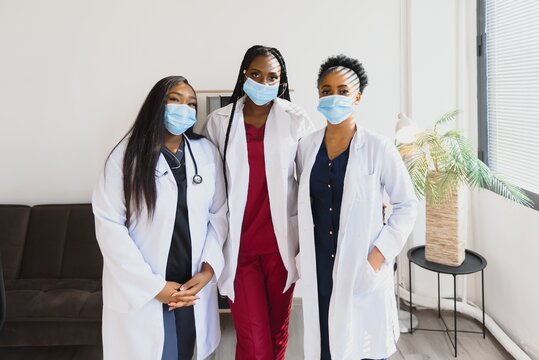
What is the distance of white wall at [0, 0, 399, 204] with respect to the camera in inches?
112

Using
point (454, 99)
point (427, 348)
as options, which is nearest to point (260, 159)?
point (427, 348)

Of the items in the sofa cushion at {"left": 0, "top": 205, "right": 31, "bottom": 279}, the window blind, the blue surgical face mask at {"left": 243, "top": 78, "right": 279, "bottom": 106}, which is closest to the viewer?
the blue surgical face mask at {"left": 243, "top": 78, "right": 279, "bottom": 106}

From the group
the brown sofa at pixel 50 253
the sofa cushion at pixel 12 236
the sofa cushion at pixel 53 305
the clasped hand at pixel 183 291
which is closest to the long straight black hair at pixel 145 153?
the clasped hand at pixel 183 291

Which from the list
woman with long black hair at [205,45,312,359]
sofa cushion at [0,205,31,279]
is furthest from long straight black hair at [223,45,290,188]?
sofa cushion at [0,205,31,279]

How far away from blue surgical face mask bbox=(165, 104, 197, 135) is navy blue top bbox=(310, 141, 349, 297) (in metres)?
0.52

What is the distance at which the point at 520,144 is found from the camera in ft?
7.81

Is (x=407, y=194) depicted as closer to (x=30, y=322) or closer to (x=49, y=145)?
(x=30, y=322)

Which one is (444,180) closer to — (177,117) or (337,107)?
(337,107)

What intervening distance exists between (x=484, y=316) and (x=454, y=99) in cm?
142

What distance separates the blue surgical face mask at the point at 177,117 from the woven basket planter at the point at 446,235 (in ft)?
5.23

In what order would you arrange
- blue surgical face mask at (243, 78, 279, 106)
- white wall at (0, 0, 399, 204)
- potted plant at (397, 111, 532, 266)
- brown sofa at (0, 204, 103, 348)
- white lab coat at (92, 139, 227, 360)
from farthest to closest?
white wall at (0, 0, 399, 204), brown sofa at (0, 204, 103, 348), potted plant at (397, 111, 532, 266), blue surgical face mask at (243, 78, 279, 106), white lab coat at (92, 139, 227, 360)

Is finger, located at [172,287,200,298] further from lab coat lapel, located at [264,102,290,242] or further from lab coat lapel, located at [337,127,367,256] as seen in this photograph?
lab coat lapel, located at [337,127,367,256]

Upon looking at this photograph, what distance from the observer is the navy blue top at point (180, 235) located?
1550 mm

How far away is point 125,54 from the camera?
288cm
